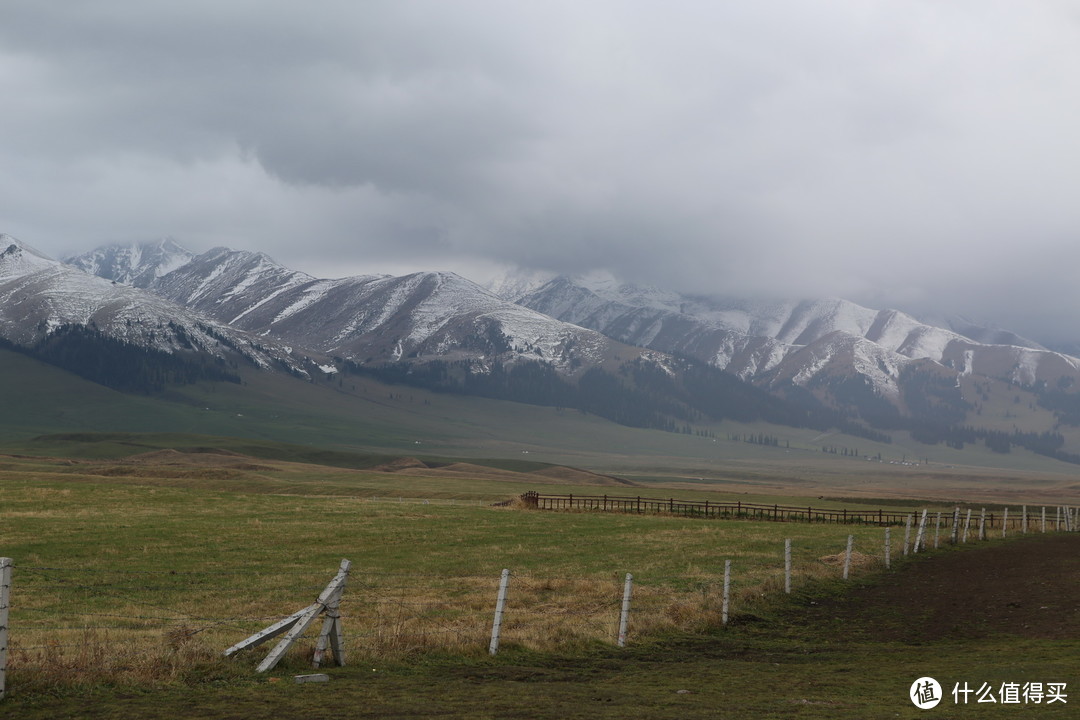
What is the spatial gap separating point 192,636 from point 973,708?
49.6 feet

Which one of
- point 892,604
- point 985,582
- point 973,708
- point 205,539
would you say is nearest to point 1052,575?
point 985,582

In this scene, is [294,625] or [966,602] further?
[966,602]

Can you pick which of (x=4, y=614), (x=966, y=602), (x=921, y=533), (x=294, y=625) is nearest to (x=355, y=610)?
(x=294, y=625)

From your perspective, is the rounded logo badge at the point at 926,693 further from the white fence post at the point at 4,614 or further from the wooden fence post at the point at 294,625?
the white fence post at the point at 4,614

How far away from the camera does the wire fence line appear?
17.3 metres

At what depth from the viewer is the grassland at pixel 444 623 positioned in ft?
49.8

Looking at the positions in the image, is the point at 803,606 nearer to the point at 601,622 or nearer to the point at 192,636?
the point at 601,622

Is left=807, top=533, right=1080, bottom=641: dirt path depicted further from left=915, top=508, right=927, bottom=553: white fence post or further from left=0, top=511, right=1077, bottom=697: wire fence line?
left=915, top=508, right=927, bottom=553: white fence post

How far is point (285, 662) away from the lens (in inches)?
691

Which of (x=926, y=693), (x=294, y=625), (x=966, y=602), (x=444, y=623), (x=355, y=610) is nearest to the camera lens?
(x=926, y=693)

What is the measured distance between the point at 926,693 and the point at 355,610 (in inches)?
633

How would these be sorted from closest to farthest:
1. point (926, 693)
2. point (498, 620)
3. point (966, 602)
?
point (926, 693), point (498, 620), point (966, 602)

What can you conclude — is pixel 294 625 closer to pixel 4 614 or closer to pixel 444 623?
pixel 4 614

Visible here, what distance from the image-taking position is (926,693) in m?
15.7
